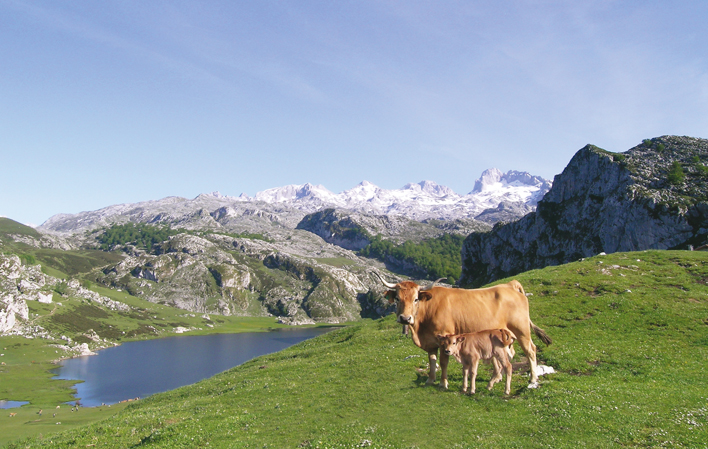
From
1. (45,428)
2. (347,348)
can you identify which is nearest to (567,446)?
(347,348)

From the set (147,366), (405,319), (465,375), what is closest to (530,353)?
(465,375)

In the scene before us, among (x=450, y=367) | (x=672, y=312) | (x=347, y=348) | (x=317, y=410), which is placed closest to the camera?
(x=317, y=410)

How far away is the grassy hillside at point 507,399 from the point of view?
41.3 feet

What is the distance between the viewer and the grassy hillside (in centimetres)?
1260

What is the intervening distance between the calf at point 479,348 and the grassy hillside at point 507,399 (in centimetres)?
101

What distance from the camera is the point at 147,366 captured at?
146500 mm

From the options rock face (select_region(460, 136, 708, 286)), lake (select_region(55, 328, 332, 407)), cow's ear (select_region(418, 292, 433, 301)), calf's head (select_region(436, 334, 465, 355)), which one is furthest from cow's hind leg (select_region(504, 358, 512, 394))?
lake (select_region(55, 328, 332, 407))

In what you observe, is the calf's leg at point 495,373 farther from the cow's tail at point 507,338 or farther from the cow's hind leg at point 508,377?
the cow's tail at point 507,338

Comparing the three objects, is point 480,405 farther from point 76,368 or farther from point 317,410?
point 76,368

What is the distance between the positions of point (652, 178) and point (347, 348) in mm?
143846

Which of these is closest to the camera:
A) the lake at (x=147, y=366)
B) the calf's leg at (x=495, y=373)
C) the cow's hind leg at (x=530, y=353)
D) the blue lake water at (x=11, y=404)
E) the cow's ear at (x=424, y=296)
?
the calf's leg at (x=495, y=373)

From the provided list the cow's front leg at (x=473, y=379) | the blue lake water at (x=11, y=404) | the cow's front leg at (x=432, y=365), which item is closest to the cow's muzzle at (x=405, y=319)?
the cow's front leg at (x=432, y=365)

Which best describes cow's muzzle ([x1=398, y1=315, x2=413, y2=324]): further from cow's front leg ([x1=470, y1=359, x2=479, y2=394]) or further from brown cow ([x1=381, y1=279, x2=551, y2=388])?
cow's front leg ([x1=470, y1=359, x2=479, y2=394])

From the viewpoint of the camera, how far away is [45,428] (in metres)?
52.1
